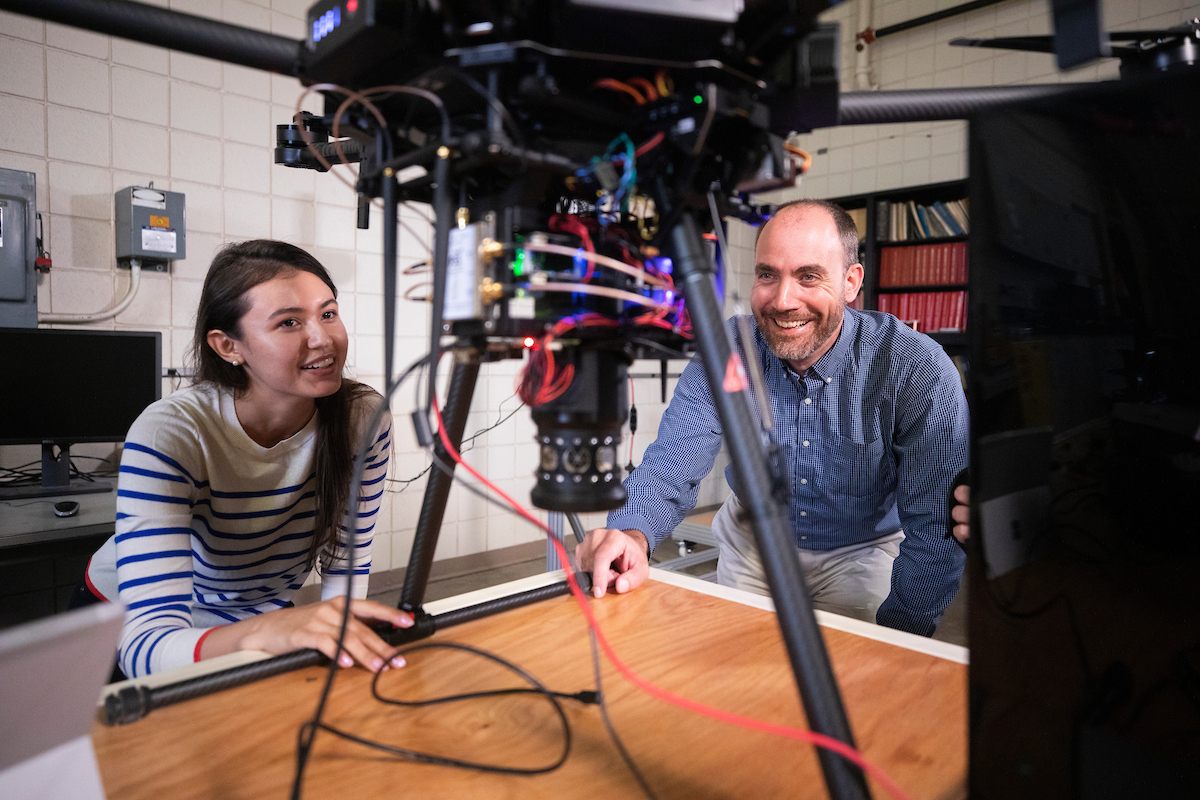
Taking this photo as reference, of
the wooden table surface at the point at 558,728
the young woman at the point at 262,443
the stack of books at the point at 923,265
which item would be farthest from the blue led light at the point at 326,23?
the stack of books at the point at 923,265

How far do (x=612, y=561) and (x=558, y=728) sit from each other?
1.28 feet

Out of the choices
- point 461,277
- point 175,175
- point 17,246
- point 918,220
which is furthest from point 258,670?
point 918,220

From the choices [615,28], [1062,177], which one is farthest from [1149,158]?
[615,28]

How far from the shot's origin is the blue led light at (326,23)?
0.44 m

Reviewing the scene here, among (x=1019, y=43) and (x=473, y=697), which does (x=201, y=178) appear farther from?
(x=1019, y=43)

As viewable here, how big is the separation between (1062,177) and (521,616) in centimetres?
71

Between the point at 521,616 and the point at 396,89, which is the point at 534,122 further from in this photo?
the point at 521,616

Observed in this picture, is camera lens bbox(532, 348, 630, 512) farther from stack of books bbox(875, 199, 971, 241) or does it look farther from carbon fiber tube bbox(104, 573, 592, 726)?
stack of books bbox(875, 199, 971, 241)

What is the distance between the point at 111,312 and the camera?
2.44m

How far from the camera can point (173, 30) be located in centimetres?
44

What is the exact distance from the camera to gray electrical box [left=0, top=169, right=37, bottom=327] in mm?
2115

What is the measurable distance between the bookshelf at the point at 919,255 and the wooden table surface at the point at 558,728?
138 inches

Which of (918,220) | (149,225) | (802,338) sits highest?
(918,220)

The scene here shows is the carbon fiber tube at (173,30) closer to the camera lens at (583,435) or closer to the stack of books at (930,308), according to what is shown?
the camera lens at (583,435)
